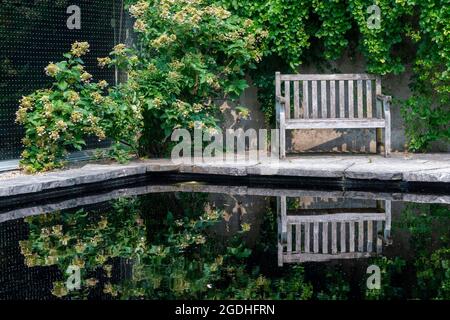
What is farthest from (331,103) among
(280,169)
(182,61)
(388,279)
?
(388,279)

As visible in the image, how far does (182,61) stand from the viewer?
8.81 metres

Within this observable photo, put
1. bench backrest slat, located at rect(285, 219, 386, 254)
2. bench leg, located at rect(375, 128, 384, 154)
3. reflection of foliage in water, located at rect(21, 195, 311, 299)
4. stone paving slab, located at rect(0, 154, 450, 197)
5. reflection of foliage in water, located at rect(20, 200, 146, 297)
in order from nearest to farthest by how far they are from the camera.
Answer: reflection of foliage in water, located at rect(21, 195, 311, 299), reflection of foliage in water, located at rect(20, 200, 146, 297), bench backrest slat, located at rect(285, 219, 386, 254), stone paving slab, located at rect(0, 154, 450, 197), bench leg, located at rect(375, 128, 384, 154)

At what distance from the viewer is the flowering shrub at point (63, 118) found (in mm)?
7961

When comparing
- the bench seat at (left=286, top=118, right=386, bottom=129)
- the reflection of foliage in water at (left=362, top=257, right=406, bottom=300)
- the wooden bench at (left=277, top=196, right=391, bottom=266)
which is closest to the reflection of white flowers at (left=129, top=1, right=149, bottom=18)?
the bench seat at (left=286, top=118, right=386, bottom=129)

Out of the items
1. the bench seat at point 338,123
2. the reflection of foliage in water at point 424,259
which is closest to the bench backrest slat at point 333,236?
the reflection of foliage in water at point 424,259

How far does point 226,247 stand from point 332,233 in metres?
1.00

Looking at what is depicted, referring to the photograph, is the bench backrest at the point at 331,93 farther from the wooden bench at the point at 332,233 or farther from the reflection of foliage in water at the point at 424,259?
the reflection of foliage in water at the point at 424,259

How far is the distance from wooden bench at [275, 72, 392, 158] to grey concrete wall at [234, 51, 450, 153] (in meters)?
0.25

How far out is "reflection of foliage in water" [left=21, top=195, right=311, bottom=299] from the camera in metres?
4.24

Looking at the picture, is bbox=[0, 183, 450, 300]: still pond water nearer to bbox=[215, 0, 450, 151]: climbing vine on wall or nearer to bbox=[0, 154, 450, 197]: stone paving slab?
bbox=[0, 154, 450, 197]: stone paving slab

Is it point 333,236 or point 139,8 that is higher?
point 139,8

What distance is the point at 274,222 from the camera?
6.45m

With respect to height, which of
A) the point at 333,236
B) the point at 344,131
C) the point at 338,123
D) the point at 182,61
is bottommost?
the point at 333,236

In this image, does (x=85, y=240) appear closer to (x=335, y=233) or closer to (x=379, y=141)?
(x=335, y=233)
